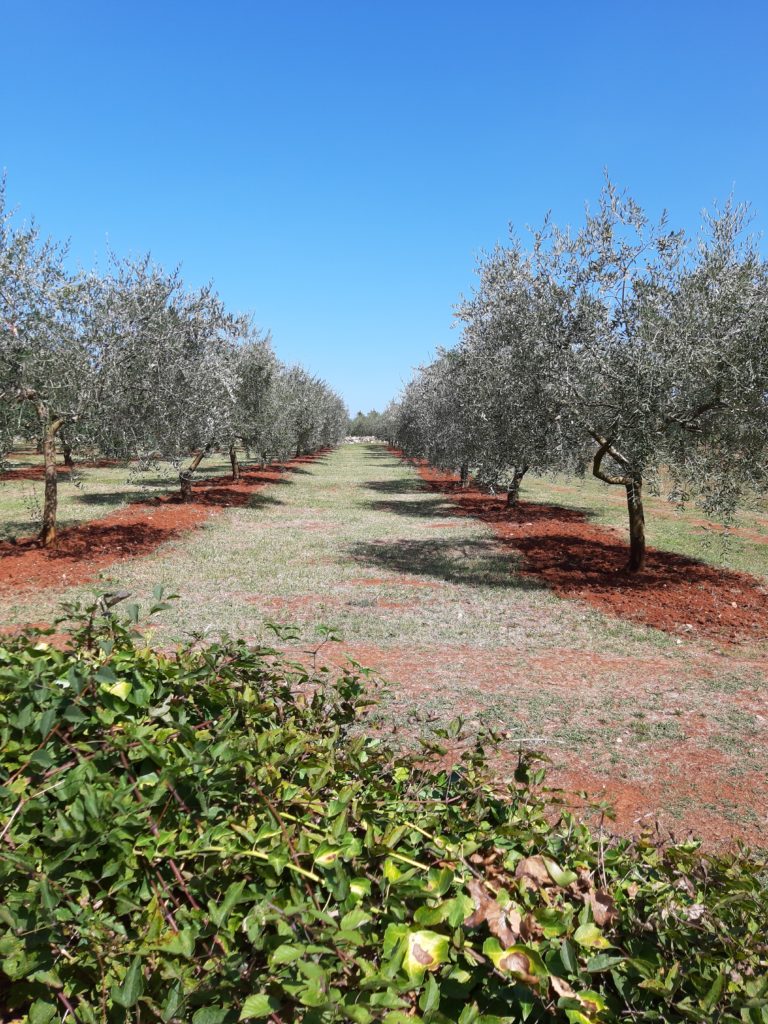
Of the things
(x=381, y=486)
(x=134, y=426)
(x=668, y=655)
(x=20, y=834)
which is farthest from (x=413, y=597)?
(x=381, y=486)

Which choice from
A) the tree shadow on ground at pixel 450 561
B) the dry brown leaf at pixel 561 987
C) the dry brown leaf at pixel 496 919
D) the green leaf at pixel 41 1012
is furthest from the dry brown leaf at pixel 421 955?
the tree shadow on ground at pixel 450 561

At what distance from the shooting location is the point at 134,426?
53.3 ft

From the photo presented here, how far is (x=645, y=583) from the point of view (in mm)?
13727

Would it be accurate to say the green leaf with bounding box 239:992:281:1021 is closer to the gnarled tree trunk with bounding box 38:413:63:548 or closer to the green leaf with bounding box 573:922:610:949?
the green leaf with bounding box 573:922:610:949

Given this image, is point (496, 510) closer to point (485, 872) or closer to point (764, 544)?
point (764, 544)

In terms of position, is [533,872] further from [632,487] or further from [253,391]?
[253,391]

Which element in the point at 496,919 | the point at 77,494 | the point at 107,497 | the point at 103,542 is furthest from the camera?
the point at 77,494

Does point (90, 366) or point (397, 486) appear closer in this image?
point (90, 366)

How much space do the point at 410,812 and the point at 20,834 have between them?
1.03 metres

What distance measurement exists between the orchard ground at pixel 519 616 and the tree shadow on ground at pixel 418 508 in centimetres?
106

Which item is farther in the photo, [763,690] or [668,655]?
[668,655]

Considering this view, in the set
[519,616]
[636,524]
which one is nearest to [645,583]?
[636,524]

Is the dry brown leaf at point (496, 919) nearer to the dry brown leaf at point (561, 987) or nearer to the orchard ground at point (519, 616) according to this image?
the dry brown leaf at point (561, 987)

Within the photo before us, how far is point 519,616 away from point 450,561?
4810 millimetres
